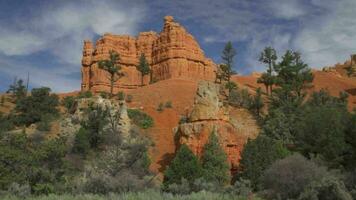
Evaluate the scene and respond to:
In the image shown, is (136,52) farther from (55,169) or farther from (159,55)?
(55,169)

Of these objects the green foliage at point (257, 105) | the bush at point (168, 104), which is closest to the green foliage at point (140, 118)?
the bush at point (168, 104)

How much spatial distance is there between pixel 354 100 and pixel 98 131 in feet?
154

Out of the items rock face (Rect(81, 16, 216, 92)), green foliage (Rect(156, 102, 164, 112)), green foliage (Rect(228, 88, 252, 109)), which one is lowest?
green foliage (Rect(156, 102, 164, 112))

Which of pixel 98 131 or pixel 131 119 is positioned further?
pixel 131 119

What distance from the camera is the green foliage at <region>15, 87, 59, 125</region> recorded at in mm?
58750

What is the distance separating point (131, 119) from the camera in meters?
51.1

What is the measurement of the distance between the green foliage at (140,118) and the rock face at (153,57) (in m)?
32.4

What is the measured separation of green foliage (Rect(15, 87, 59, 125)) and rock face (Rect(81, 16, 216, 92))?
27.7 meters

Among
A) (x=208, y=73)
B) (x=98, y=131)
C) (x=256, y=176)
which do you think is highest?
(x=208, y=73)

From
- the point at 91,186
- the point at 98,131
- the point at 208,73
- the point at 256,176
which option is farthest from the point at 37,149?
the point at 208,73

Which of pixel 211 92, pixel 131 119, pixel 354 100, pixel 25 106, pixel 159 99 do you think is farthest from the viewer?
pixel 354 100

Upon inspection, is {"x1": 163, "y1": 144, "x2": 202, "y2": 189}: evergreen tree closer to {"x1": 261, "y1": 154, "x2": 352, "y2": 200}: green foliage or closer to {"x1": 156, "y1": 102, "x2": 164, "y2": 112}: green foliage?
{"x1": 261, "y1": 154, "x2": 352, "y2": 200}: green foliage

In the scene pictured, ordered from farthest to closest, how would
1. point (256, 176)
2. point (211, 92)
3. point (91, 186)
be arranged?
1. point (211, 92)
2. point (256, 176)
3. point (91, 186)

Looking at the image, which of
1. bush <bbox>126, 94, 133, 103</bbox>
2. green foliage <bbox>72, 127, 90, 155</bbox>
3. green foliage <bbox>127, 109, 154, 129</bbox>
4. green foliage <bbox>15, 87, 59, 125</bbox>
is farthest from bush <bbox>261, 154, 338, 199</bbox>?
bush <bbox>126, 94, 133, 103</bbox>
